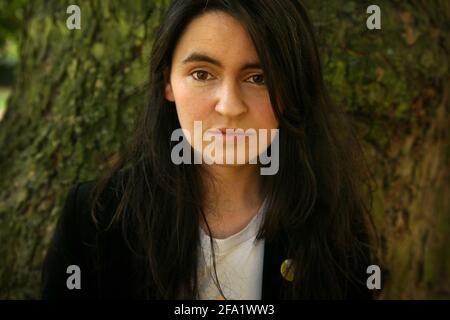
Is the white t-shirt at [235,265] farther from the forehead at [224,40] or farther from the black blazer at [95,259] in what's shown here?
the forehead at [224,40]

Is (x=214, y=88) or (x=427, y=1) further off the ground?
(x=427, y=1)

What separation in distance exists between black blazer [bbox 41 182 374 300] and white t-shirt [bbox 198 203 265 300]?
0.13ft

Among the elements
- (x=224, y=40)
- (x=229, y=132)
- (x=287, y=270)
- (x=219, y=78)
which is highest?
(x=224, y=40)

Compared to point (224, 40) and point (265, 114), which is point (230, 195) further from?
point (224, 40)

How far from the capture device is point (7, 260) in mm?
2490

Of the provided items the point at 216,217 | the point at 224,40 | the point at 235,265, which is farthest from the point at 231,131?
the point at 235,265

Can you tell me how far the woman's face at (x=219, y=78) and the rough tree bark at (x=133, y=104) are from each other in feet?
2.04

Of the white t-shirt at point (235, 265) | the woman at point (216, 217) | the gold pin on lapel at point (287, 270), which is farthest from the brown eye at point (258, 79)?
the gold pin on lapel at point (287, 270)

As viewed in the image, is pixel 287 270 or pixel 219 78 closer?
pixel 219 78

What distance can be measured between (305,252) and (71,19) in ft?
4.69

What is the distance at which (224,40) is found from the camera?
1729mm

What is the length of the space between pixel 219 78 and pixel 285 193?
550mm
